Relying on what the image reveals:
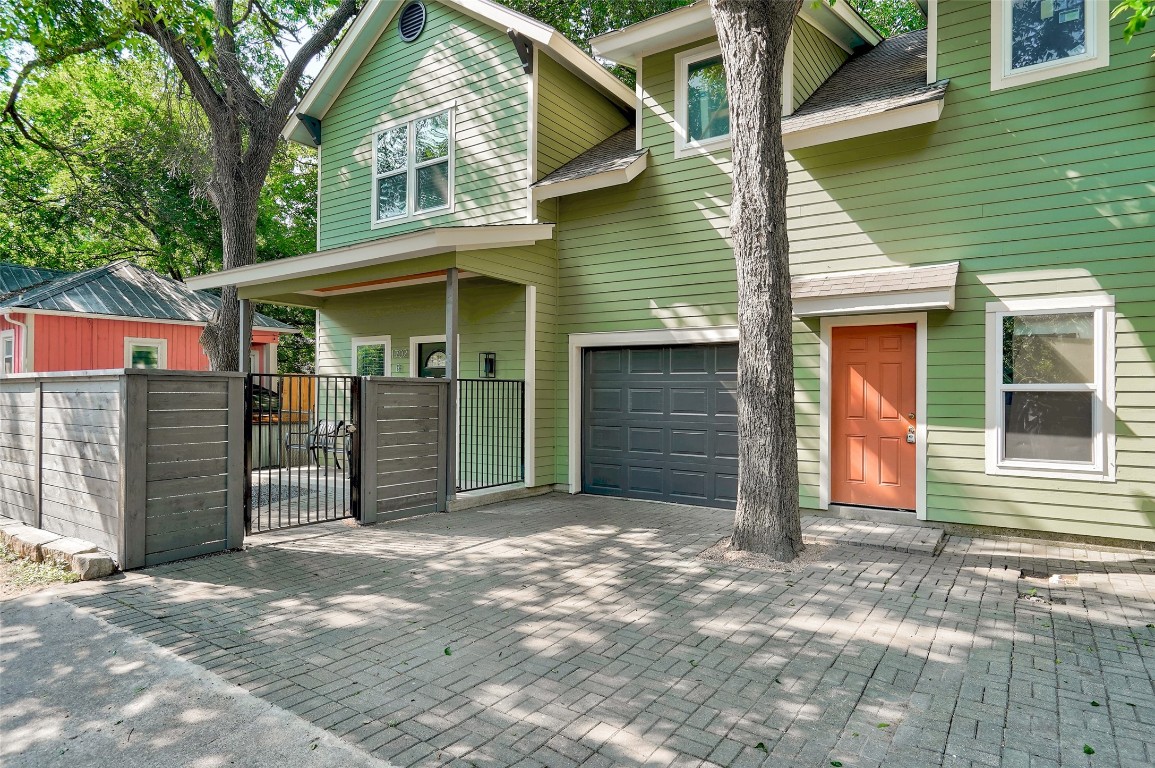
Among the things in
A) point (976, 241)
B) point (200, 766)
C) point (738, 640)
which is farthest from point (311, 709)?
point (976, 241)

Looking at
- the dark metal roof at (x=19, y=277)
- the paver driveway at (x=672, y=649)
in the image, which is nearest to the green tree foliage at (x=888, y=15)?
the paver driveway at (x=672, y=649)

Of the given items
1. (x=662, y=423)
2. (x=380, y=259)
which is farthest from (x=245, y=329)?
(x=662, y=423)

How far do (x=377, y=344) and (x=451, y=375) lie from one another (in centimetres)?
408

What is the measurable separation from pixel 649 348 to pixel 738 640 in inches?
209

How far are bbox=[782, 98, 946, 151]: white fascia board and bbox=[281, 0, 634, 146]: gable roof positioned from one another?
379 centimetres

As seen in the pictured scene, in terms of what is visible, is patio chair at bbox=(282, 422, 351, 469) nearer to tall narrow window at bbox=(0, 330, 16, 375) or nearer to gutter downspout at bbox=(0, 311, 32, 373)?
gutter downspout at bbox=(0, 311, 32, 373)

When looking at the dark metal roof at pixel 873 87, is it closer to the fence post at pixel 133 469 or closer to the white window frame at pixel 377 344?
the fence post at pixel 133 469

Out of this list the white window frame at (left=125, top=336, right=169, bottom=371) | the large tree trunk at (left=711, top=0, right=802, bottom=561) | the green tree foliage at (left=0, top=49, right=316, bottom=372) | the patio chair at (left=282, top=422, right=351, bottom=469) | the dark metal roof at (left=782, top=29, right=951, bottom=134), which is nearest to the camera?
the large tree trunk at (left=711, top=0, right=802, bottom=561)

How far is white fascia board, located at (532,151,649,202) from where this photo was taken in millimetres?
8227

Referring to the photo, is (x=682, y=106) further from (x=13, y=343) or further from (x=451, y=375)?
(x=13, y=343)

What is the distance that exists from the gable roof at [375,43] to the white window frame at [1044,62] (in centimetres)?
515

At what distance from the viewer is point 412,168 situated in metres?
10.4

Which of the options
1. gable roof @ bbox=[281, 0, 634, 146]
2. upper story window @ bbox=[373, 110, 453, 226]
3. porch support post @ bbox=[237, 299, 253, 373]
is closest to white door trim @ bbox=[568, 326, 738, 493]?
upper story window @ bbox=[373, 110, 453, 226]

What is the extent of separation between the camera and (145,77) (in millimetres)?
12867
